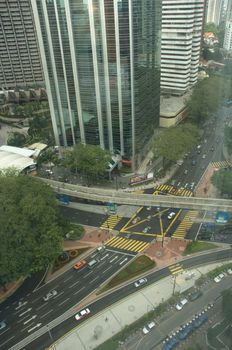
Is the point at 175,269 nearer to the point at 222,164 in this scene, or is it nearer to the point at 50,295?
the point at 50,295

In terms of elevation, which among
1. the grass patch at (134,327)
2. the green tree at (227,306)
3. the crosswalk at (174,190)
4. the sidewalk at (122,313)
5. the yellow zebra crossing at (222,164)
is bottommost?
the sidewalk at (122,313)

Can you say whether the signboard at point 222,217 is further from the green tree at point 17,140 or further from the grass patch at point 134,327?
the green tree at point 17,140

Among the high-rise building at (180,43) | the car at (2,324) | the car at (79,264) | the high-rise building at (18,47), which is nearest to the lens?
the car at (2,324)

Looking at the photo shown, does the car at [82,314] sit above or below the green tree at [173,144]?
below

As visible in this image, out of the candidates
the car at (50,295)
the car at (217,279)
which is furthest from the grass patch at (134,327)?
the car at (50,295)

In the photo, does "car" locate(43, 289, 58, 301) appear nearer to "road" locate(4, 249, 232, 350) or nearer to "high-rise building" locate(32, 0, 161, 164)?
"road" locate(4, 249, 232, 350)

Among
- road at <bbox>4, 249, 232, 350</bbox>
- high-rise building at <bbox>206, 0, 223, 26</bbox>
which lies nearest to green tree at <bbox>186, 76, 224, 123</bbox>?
road at <bbox>4, 249, 232, 350</bbox>
